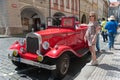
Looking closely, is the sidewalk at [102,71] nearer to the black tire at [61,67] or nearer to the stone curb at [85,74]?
the stone curb at [85,74]

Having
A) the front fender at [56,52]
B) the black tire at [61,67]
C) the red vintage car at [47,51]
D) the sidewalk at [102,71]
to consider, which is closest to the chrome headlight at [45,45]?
the red vintage car at [47,51]

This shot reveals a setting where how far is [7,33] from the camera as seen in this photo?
845 inches

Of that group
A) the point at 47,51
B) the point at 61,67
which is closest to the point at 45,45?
the point at 47,51

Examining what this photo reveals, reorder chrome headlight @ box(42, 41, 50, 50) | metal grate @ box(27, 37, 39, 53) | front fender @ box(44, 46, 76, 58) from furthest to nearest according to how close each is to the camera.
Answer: metal grate @ box(27, 37, 39, 53), chrome headlight @ box(42, 41, 50, 50), front fender @ box(44, 46, 76, 58)

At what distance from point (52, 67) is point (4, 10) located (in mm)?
16898

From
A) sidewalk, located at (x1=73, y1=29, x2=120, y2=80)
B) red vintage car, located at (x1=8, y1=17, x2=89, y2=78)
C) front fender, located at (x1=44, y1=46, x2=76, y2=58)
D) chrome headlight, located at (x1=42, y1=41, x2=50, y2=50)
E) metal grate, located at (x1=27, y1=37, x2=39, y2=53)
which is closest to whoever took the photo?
sidewalk, located at (x1=73, y1=29, x2=120, y2=80)

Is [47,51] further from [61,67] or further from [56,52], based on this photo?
[61,67]

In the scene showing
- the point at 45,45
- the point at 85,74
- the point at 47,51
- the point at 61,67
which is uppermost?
the point at 45,45

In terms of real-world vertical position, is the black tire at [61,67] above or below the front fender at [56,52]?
below

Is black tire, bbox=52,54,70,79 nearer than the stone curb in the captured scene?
No

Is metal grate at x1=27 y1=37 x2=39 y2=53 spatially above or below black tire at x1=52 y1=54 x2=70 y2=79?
above

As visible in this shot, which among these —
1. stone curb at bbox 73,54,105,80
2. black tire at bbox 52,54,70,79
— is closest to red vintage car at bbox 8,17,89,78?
black tire at bbox 52,54,70,79

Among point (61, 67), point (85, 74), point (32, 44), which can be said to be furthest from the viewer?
point (32, 44)

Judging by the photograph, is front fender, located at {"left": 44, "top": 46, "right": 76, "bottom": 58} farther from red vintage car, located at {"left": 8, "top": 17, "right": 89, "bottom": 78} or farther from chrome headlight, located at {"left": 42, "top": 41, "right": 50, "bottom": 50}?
chrome headlight, located at {"left": 42, "top": 41, "right": 50, "bottom": 50}
